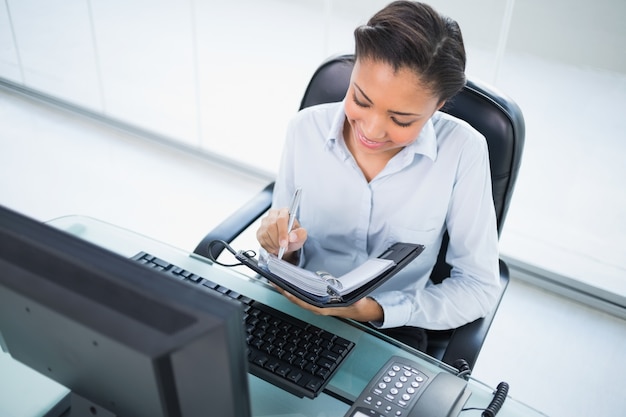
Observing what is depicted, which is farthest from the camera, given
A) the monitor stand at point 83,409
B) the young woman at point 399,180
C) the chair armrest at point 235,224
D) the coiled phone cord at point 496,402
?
the chair armrest at point 235,224

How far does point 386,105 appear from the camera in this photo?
4.03 ft

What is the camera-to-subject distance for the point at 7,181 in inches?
117

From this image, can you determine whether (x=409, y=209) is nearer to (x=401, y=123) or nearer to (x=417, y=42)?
(x=401, y=123)

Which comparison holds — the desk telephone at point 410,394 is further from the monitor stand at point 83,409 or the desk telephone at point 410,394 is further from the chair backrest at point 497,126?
the chair backrest at point 497,126

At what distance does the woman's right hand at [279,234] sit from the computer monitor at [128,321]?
59cm

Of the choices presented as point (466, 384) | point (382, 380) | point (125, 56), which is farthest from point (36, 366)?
point (125, 56)

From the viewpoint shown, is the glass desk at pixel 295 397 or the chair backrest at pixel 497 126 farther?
the chair backrest at pixel 497 126

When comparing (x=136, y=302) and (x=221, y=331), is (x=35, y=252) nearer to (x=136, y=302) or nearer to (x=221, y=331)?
(x=136, y=302)

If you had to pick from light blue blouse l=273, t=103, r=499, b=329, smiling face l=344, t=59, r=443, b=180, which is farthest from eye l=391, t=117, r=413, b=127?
light blue blouse l=273, t=103, r=499, b=329

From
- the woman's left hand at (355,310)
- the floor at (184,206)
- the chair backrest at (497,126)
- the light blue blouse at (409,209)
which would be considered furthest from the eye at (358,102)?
the floor at (184,206)

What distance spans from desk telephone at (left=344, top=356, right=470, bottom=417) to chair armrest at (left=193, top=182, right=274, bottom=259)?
541mm

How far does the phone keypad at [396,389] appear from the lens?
1052 millimetres

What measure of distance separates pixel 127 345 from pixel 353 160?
2.87ft

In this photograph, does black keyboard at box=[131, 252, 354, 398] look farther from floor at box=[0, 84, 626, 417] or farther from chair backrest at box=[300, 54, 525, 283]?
floor at box=[0, 84, 626, 417]
